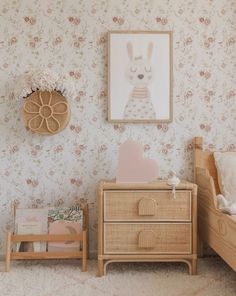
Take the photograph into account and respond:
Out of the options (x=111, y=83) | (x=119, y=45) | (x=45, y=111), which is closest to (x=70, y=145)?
(x=45, y=111)

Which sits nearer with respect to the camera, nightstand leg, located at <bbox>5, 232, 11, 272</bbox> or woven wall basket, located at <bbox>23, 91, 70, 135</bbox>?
nightstand leg, located at <bbox>5, 232, 11, 272</bbox>

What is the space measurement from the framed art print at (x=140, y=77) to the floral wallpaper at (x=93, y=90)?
0.20 feet

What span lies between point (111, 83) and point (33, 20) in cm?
75

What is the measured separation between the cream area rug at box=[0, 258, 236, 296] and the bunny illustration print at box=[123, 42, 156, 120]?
1.10 metres

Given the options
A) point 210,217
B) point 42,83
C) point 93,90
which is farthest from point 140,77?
point 210,217

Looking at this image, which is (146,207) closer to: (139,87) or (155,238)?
(155,238)

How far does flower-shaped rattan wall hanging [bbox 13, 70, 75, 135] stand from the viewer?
2.91 m

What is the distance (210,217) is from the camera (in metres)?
2.64

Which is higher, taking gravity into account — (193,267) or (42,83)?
(42,83)

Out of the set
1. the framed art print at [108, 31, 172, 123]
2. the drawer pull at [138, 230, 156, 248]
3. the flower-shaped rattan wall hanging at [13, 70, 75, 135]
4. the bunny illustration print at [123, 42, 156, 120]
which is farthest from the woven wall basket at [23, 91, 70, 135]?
the drawer pull at [138, 230, 156, 248]

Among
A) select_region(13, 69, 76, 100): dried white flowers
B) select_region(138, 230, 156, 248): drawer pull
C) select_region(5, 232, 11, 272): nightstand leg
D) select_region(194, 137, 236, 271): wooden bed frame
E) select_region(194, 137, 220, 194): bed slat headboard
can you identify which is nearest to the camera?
select_region(194, 137, 236, 271): wooden bed frame

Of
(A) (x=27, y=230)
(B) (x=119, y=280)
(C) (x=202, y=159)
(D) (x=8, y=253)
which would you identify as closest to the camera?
(B) (x=119, y=280)

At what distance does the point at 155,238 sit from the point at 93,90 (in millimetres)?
1184

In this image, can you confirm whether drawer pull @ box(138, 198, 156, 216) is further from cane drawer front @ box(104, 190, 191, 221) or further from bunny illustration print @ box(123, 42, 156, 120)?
bunny illustration print @ box(123, 42, 156, 120)
